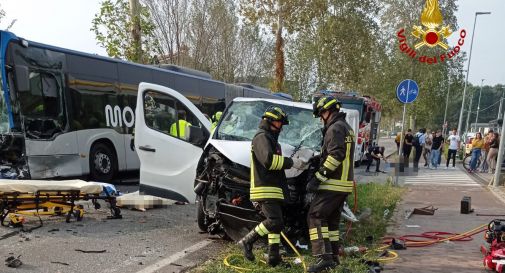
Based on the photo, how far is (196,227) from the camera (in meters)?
6.98

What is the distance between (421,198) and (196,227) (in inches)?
250

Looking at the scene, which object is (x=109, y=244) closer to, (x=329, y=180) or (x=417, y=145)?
(x=329, y=180)

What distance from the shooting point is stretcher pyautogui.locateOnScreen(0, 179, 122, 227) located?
6.04 metres

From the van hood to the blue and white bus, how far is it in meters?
1.62

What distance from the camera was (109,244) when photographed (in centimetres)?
573

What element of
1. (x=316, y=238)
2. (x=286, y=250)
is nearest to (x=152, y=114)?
(x=286, y=250)

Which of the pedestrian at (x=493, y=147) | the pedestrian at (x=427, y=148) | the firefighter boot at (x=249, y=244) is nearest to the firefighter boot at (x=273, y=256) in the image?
the firefighter boot at (x=249, y=244)

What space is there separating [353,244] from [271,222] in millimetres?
1948

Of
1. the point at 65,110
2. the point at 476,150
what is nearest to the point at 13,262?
the point at 65,110

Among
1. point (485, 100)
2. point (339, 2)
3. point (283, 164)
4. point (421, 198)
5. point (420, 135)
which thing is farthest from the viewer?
point (485, 100)

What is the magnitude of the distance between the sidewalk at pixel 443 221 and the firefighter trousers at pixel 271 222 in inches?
52.5

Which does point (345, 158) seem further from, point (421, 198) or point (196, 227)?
point (421, 198)

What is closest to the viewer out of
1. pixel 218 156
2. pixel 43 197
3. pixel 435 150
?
pixel 218 156

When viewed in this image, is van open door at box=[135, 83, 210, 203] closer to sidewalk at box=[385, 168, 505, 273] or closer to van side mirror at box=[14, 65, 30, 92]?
sidewalk at box=[385, 168, 505, 273]
